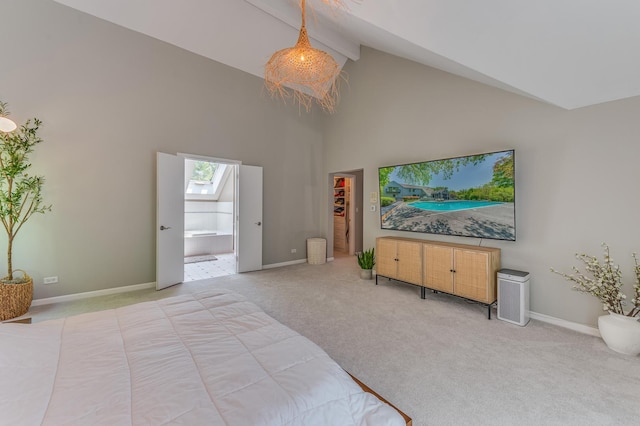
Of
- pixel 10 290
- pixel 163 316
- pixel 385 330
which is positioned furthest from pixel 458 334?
pixel 10 290

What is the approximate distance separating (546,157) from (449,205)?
1.17 metres

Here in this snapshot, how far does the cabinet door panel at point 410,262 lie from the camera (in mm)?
3822

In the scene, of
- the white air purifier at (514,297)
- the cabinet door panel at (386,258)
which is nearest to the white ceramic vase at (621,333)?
the white air purifier at (514,297)

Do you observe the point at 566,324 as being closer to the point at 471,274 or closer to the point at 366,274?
the point at 471,274

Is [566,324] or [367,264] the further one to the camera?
[367,264]

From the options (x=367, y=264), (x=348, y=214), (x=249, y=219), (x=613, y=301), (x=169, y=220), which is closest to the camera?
(x=613, y=301)

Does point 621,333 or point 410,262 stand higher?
point 410,262

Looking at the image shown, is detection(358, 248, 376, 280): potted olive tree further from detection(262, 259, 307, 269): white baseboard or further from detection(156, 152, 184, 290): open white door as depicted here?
detection(156, 152, 184, 290): open white door

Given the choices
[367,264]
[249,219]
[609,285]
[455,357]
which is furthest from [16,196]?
[609,285]

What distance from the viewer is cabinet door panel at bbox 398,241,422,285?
3.82 meters

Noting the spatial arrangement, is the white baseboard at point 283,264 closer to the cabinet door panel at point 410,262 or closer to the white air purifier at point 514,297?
the cabinet door panel at point 410,262

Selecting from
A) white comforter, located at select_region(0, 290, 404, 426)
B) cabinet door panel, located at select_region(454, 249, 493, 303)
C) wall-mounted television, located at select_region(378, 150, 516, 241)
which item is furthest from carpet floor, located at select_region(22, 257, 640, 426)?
wall-mounted television, located at select_region(378, 150, 516, 241)

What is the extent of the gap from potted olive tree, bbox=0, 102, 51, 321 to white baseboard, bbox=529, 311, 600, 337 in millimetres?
5865

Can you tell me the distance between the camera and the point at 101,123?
377 centimetres
